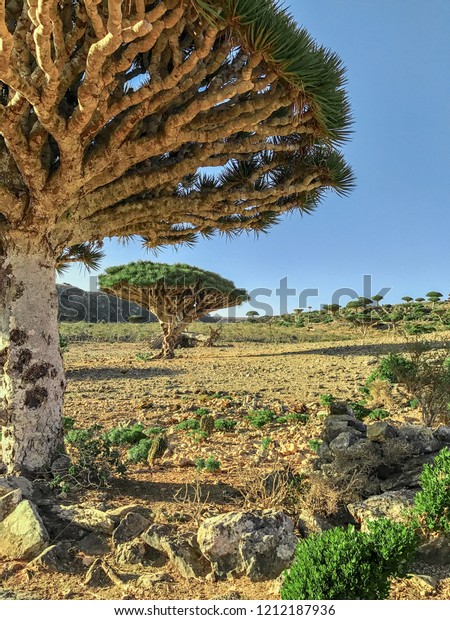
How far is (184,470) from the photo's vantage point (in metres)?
6.00

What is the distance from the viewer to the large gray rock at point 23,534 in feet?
12.5

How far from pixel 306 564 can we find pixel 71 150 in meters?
4.15

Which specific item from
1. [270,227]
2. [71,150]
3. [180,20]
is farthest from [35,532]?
[270,227]

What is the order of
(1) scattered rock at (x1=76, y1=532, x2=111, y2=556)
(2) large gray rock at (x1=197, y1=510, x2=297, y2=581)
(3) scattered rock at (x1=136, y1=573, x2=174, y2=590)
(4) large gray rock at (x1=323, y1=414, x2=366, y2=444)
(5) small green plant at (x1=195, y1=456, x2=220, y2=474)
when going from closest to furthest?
(3) scattered rock at (x1=136, y1=573, x2=174, y2=590), (2) large gray rock at (x1=197, y1=510, x2=297, y2=581), (1) scattered rock at (x1=76, y1=532, x2=111, y2=556), (5) small green plant at (x1=195, y1=456, x2=220, y2=474), (4) large gray rock at (x1=323, y1=414, x2=366, y2=444)

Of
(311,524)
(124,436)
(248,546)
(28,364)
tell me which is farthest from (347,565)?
(124,436)

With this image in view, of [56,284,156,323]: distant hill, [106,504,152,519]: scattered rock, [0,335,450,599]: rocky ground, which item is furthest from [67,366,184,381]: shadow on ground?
[56,284,156,323]: distant hill

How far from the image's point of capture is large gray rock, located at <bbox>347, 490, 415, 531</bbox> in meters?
4.02

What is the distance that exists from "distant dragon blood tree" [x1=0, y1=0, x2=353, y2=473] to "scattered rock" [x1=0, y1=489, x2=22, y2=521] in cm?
87

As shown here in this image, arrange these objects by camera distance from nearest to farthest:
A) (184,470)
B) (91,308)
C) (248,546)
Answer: (248,546), (184,470), (91,308)

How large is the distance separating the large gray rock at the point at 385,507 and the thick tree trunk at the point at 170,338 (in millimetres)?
16378

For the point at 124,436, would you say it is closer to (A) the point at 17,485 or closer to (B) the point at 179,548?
(A) the point at 17,485

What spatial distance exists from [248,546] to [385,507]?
1.36 meters

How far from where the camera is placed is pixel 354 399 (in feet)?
33.9

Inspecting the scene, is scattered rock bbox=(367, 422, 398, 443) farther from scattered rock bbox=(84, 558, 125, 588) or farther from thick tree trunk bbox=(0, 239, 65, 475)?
thick tree trunk bbox=(0, 239, 65, 475)
